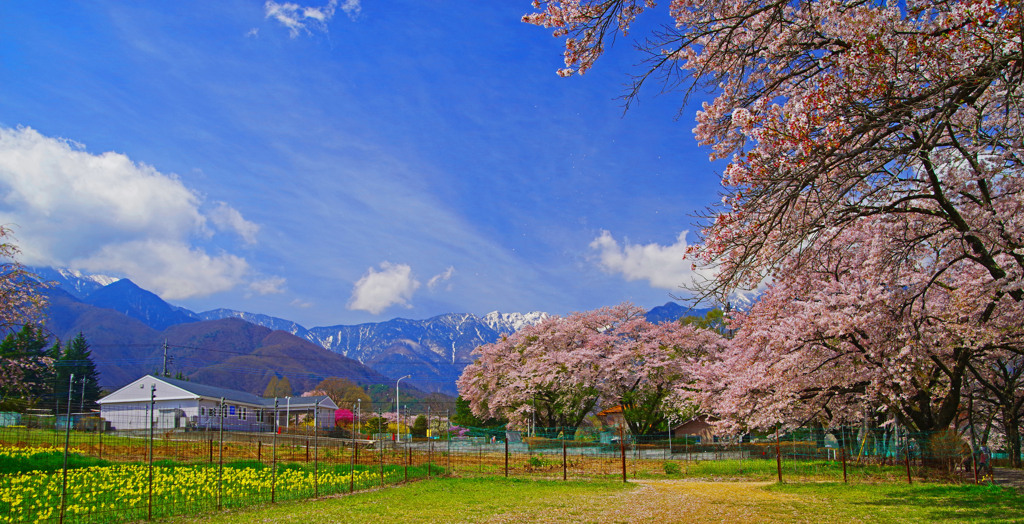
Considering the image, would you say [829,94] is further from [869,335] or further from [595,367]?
[595,367]

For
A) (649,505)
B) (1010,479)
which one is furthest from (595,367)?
(649,505)

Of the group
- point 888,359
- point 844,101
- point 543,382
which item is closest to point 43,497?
point 844,101

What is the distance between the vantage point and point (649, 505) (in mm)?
12328

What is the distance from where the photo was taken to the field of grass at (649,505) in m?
10.1

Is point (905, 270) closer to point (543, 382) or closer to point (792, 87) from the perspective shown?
point (792, 87)

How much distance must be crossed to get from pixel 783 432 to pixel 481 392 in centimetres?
2706

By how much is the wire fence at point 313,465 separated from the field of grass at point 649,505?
1.34m

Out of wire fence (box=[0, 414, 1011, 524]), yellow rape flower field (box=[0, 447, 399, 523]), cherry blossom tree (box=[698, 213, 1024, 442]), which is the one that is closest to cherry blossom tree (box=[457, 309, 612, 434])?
wire fence (box=[0, 414, 1011, 524])

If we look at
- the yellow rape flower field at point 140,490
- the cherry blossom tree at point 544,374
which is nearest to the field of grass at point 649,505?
the yellow rape flower field at point 140,490

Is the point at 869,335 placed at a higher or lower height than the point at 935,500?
higher

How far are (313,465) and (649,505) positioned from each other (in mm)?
12552

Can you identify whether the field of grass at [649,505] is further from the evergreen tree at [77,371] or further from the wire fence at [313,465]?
the evergreen tree at [77,371]

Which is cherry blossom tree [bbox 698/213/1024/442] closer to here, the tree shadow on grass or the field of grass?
the tree shadow on grass

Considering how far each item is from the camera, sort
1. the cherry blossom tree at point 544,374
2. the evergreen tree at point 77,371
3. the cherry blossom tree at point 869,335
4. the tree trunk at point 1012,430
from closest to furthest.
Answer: the cherry blossom tree at point 869,335 → the tree trunk at point 1012,430 → the cherry blossom tree at point 544,374 → the evergreen tree at point 77,371
